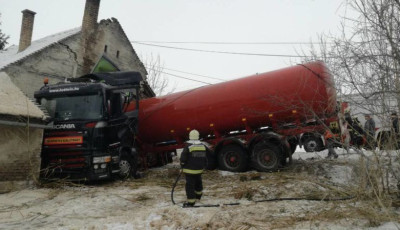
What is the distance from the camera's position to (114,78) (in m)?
9.90

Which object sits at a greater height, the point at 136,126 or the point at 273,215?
the point at 136,126

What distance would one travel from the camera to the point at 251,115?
8.55 meters

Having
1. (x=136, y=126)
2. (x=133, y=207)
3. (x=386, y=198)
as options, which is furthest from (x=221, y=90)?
(x=386, y=198)

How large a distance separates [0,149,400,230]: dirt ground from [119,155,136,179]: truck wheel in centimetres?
94

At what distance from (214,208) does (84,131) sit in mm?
4478

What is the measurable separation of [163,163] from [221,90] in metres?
4.70

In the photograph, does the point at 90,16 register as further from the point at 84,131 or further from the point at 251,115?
the point at 251,115

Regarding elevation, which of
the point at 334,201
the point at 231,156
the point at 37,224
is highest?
the point at 231,156

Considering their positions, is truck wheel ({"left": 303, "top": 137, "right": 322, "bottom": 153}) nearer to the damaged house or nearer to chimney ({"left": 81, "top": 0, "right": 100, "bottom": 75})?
the damaged house

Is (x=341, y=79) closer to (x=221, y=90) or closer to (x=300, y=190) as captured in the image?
(x=300, y=190)

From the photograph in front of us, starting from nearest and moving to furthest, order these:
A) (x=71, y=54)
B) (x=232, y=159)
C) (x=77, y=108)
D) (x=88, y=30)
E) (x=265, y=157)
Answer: (x=77, y=108) → (x=265, y=157) → (x=232, y=159) → (x=71, y=54) → (x=88, y=30)

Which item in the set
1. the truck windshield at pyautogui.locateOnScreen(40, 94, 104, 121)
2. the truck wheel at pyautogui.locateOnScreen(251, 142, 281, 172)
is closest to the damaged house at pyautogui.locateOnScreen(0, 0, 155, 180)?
the truck windshield at pyautogui.locateOnScreen(40, 94, 104, 121)

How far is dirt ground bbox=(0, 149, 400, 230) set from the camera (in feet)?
13.9

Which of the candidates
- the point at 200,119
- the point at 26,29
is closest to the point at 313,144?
the point at 200,119
